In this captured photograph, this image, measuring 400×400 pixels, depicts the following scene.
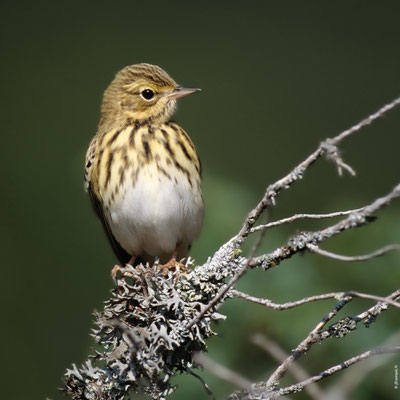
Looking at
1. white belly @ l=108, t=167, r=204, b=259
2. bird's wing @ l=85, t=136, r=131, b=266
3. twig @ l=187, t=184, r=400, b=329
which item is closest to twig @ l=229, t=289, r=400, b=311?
twig @ l=187, t=184, r=400, b=329

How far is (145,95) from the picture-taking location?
3986mm

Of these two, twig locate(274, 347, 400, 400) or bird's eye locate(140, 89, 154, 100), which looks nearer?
twig locate(274, 347, 400, 400)

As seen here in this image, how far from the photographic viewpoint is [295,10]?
809 centimetres

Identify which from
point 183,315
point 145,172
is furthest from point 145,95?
point 183,315

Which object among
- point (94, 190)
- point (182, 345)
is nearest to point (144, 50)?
point (94, 190)

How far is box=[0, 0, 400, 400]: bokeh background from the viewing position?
127 inches

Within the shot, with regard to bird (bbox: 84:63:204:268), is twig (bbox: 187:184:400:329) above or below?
below

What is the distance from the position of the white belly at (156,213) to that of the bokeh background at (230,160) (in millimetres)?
119

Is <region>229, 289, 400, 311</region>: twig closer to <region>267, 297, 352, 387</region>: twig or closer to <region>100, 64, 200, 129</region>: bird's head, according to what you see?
<region>267, 297, 352, 387</region>: twig

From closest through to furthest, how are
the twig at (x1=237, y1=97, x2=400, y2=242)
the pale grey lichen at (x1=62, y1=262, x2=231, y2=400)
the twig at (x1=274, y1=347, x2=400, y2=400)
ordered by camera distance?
the twig at (x1=274, y1=347, x2=400, y2=400), the twig at (x1=237, y1=97, x2=400, y2=242), the pale grey lichen at (x1=62, y1=262, x2=231, y2=400)

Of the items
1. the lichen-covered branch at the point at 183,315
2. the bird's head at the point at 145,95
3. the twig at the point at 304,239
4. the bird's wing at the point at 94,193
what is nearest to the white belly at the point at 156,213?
the bird's wing at the point at 94,193

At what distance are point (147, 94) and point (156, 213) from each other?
555 millimetres

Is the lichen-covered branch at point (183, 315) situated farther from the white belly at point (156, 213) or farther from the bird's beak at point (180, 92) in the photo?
the bird's beak at point (180, 92)

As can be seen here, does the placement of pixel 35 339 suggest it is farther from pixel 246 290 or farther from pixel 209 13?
pixel 209 13
